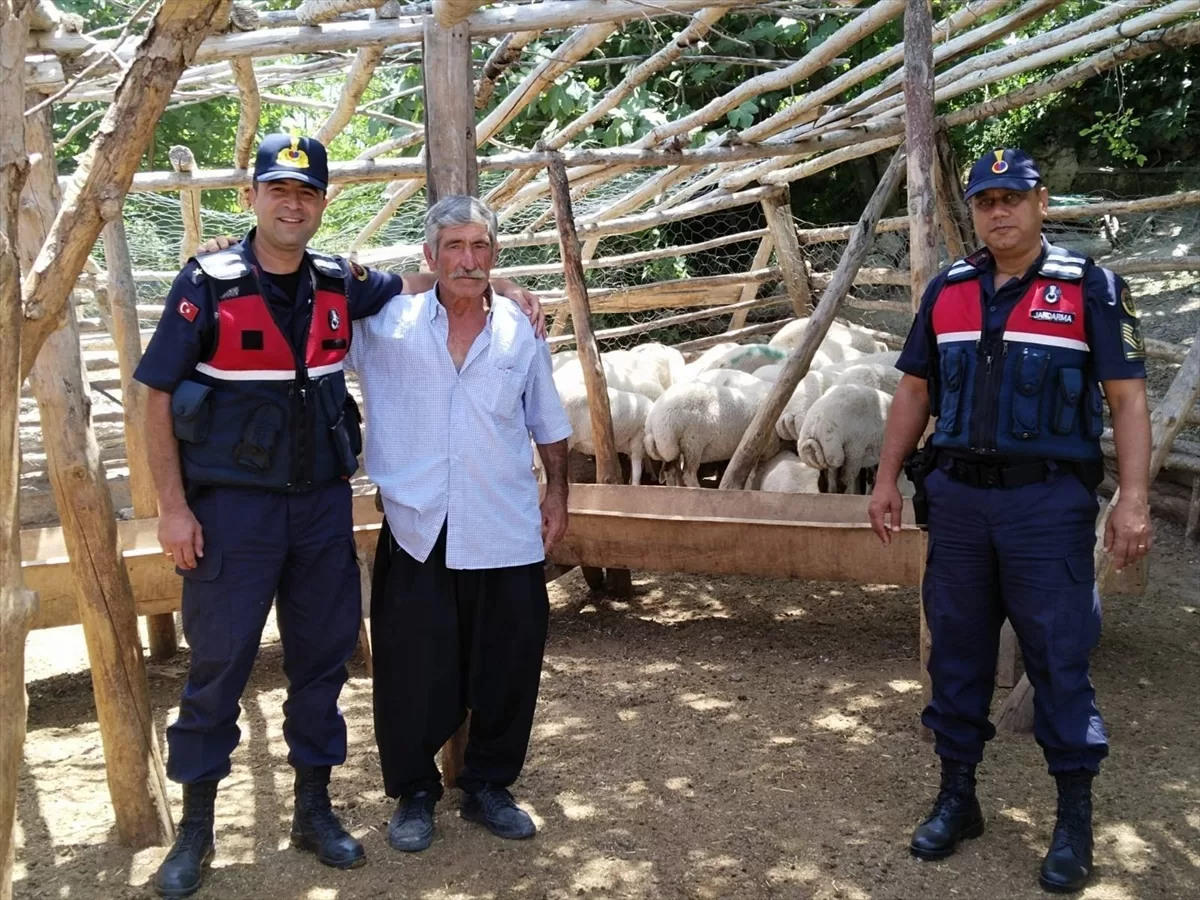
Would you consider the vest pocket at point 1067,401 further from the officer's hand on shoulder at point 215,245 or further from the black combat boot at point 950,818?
the officer's hand on shoulder at point 215,245

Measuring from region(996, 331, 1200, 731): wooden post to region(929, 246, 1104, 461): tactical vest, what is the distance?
109cm

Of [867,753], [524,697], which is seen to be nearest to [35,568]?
[524,697]

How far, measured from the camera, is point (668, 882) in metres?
3.50

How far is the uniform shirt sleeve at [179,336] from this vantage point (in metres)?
3.24

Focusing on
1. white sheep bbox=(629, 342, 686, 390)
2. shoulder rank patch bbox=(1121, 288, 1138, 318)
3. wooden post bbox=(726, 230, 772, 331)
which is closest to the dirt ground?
shoulder rank patch bbox=(1121, 288, 1138, 318)

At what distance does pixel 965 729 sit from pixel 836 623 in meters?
2.61

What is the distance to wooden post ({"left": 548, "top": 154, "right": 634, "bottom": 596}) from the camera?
21.1 ft

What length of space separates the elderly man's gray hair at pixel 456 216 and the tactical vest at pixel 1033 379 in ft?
4.75

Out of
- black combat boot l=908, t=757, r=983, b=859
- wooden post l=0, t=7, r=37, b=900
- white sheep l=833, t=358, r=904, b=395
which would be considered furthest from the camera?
white sheep l=833, t=358, r=904, b=395

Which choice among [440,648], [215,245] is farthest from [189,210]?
[440,648]

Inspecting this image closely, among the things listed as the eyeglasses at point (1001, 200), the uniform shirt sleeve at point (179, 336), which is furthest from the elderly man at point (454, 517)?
the eyeglasses at point (1001, 200)

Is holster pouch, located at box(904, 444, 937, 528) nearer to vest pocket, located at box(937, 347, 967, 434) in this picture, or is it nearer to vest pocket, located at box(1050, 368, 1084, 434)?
vest pocket, located at box(937, 347, 967, 434)

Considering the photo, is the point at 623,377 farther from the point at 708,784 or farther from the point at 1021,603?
the point at 1021,603

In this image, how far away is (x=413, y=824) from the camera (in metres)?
3.73
